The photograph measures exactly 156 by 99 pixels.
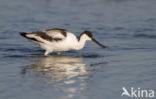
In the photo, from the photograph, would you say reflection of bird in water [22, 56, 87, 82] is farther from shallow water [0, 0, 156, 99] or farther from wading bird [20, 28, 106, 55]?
wading bird [20, 28, 106, 55]

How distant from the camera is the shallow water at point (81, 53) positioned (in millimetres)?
6965

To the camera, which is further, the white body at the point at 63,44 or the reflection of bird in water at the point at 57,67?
the white body at the point at 63,44

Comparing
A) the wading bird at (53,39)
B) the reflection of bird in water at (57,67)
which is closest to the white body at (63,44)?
the wading bird at (53,39)

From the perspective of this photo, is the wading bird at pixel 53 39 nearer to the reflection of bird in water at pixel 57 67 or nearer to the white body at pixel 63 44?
the white body at pixel 63 44

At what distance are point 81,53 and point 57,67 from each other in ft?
6.61

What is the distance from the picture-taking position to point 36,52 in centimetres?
1080

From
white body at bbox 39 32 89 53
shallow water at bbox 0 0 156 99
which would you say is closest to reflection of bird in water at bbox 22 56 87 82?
shallow water at bbox 0 0 156 99

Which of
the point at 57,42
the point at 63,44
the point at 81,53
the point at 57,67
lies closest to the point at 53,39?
the point at 57,42

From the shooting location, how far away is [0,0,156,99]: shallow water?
22.9ft

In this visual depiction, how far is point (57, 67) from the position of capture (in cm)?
881

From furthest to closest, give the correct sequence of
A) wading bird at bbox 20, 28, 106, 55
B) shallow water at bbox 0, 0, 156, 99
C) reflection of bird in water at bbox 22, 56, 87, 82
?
wading bird at bbox 20, 28, 106, 55
reflection of bird in water at bbox 22, 56, 87, 82
shallow water at bbox 0, 0, 156, 99

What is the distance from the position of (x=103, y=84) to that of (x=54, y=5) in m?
11.4

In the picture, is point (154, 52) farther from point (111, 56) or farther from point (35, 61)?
point (35, 61)

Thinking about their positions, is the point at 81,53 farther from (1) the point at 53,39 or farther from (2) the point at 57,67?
(2) the point at 57,67
